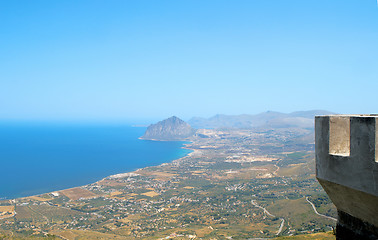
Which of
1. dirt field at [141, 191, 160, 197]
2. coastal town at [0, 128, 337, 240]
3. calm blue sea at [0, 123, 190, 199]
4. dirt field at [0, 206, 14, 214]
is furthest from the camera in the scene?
calm blue sea at [0, 123, 190, 199]

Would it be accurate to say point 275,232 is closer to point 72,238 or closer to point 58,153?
point 72,238

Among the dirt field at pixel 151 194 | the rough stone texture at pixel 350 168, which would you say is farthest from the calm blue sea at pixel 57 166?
the rough stone texture at pixel 350 168

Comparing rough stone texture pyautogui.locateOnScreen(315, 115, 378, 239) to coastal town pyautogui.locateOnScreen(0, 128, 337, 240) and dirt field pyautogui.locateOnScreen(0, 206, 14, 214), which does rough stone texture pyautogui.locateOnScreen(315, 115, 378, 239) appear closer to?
coastal town pyautogui.locateOnScreen(0, 128, 337, 240)

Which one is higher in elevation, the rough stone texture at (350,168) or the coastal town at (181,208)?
the rough stone texture at (350,168)

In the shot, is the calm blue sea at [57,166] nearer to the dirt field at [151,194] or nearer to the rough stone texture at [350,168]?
the dirt field at [151,194]

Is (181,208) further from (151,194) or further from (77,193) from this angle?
(77,193)

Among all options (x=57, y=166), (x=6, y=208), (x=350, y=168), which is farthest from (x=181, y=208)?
(x=57, y=166)

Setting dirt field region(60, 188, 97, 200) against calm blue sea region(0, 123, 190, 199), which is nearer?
dirt field region(60, 188, 97, 200)

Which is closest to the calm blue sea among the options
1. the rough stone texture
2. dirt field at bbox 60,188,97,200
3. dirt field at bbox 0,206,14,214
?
dirt field at bbox 60,188,97,200
